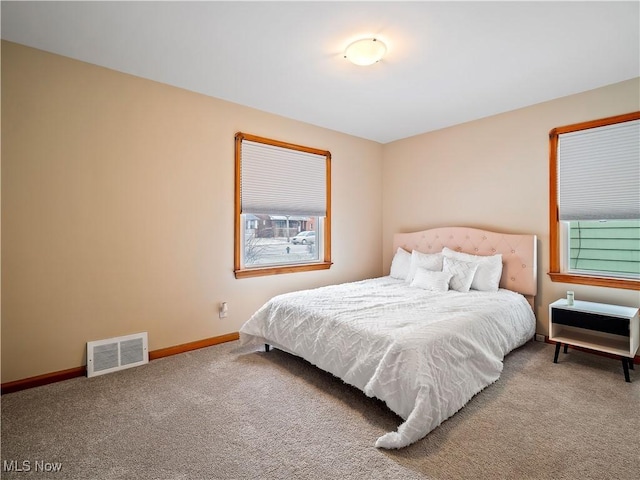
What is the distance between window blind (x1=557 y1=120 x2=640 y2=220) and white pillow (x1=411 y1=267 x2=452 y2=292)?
1.31 meters

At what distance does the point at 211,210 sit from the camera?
3334mm

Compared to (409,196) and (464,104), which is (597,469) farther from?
(409,196)

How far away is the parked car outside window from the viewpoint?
415 cm

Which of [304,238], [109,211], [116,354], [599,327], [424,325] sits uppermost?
[109,211]

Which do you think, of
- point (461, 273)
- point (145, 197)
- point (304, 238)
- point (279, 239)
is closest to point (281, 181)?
point (279, 239)

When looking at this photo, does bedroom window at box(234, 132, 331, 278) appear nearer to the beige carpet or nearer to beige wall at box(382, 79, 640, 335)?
beige wall at box(382, 79, 640, 335)

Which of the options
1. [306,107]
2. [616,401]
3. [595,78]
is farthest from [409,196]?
[616,401]

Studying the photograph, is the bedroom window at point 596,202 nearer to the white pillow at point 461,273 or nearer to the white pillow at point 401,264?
the white pillow at point 461,273

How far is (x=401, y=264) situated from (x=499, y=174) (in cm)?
156

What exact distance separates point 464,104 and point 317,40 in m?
1.94

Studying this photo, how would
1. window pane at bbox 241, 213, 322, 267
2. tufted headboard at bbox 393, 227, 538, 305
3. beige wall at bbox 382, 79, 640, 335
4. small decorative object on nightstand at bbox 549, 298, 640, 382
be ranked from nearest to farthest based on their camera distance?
small decorative object on nightstand at bbox 549, 298, 640, 382 < beige wall at bbox 382, 79, 640, 335 < tufted headboard at bbox 393, 227, 538, 305 < window pane at bbox 241, 213, 322, 267

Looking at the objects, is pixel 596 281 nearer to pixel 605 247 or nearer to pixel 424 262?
pixel 605 247

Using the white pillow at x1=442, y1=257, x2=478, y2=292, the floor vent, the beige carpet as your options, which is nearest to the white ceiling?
the white pillow at x1=442, y1=257, x2=478, y2=292

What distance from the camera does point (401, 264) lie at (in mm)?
4258
